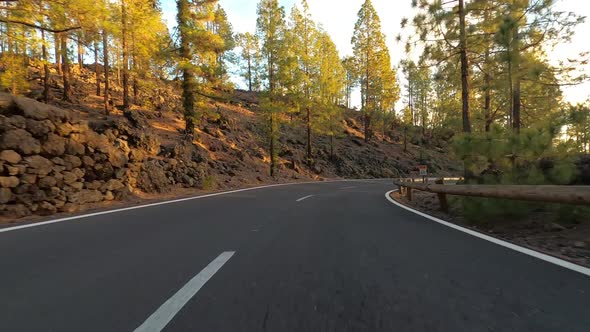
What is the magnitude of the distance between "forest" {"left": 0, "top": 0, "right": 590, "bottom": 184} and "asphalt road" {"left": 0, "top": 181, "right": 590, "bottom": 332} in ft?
10.5

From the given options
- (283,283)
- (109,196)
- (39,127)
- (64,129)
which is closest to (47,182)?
(39,127)

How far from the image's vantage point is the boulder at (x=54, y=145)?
922 cm

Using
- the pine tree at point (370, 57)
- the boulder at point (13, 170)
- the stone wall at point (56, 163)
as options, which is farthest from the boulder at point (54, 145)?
the pine tree at point (370, 57)

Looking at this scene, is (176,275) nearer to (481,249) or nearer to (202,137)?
(481,249)

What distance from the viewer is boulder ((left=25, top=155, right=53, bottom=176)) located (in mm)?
8492

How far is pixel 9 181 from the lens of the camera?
7.92 m

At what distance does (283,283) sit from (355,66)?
41685 millimetres

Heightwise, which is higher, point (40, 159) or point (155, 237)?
point (40, 159)

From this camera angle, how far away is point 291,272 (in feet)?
11.5

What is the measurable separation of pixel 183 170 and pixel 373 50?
32.7 metres

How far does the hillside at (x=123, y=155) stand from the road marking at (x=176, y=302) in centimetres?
741

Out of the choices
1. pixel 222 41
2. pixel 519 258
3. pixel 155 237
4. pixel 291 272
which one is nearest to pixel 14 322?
pixel 291 272

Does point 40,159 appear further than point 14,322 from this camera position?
Yes

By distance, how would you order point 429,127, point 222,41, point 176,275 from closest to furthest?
1. point 176,275
2. point 222,41
3. point 429,127
